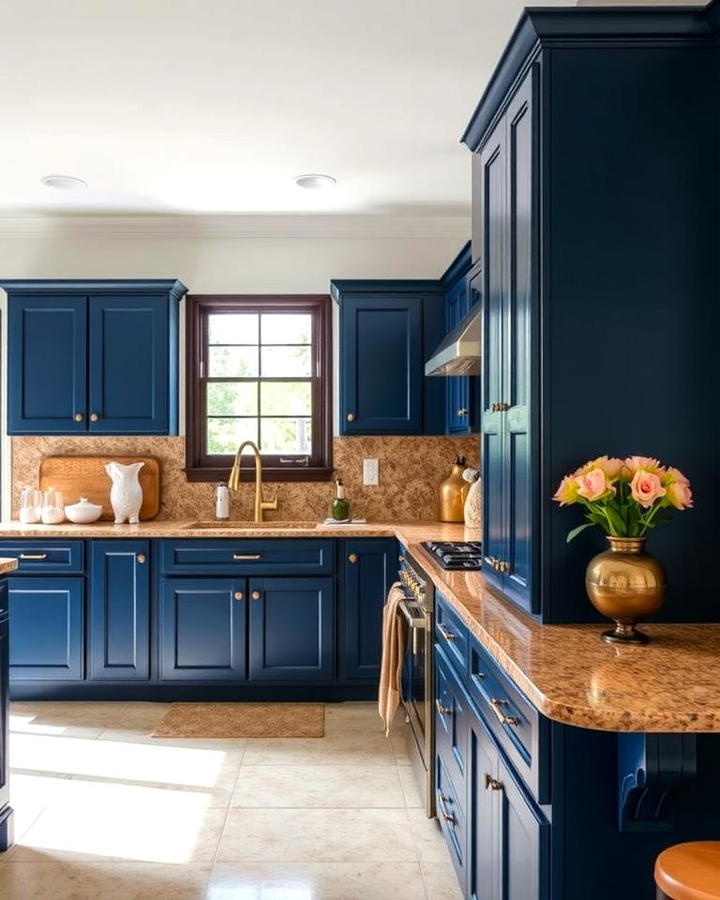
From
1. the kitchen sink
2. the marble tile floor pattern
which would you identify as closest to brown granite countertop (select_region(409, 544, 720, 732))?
the marble tile floor pattern

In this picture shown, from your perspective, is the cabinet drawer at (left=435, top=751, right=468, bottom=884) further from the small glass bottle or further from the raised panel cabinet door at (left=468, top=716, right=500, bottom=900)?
the small glass bottle

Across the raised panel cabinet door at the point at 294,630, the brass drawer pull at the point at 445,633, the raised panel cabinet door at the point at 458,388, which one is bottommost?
the raised panel cabinet door at the point at 294,630

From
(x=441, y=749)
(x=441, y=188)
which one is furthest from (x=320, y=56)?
(x=441, y=749)

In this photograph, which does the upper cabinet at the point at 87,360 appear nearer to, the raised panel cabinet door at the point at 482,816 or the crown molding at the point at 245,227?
the crown molding at the point at 245,227

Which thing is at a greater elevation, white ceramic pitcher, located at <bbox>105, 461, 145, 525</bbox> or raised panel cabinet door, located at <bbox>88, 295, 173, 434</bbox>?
raised panel cabinet door, located at <bbox>88, 295, 173, 434</bbox>

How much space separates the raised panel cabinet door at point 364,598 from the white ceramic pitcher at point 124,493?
1282 millimetres

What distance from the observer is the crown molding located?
4.65 meters

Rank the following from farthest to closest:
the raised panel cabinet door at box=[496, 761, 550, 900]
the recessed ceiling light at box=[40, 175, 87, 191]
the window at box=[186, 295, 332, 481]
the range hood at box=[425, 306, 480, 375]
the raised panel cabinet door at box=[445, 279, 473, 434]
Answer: the window at box=[186, 295, 332, 481], the recessed ceiling light at box=[40, 175, 87, 191], the raised panel cabinet door at box=[445, 279, 473, 434], the range hood at box=[425, 306, 480, 375], the raised panel cabinet door at box=[496, 761, 550, 900]

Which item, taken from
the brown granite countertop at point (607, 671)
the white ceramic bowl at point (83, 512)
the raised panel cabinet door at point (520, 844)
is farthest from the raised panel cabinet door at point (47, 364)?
the raised panel cabinet door at point (520, 844)

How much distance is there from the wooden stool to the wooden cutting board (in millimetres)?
3845

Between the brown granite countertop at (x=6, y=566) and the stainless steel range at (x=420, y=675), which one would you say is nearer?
the brown granite countertop at (x=6, y=566)

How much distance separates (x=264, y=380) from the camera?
4.76 meters

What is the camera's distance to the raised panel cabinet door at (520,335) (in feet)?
6.28

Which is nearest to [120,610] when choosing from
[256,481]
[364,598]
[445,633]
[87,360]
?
[256,481]
